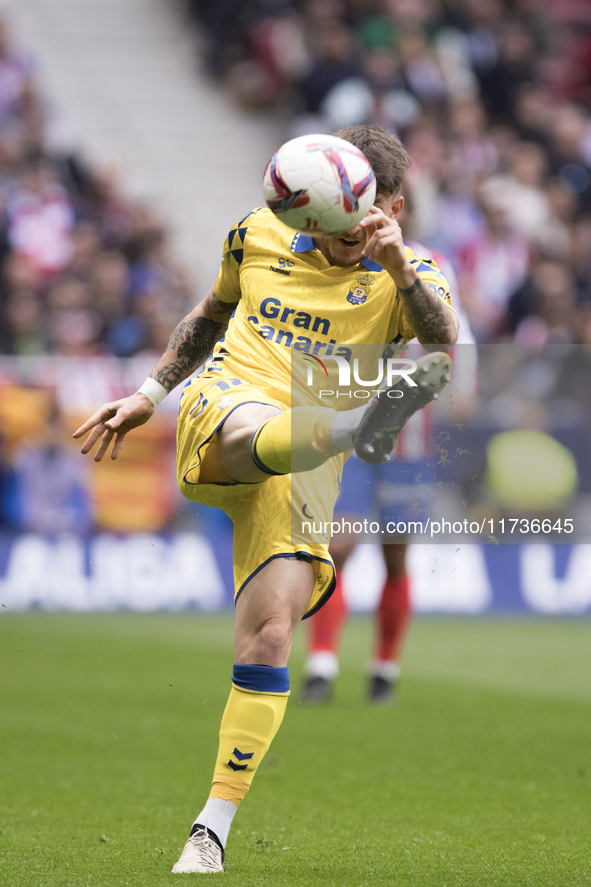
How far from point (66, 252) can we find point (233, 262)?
8767 mm

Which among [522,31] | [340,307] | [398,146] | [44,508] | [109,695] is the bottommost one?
[109,695]

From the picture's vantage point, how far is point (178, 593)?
10109 millimetres

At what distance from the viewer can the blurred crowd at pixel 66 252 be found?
11.1 metres

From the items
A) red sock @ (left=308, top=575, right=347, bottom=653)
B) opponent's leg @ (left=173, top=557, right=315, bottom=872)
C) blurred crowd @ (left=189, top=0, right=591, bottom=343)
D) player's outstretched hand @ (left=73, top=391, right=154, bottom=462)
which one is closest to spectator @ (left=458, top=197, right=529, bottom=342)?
blurred crowd @ (left=189, top=0, right=591, bottom=343)

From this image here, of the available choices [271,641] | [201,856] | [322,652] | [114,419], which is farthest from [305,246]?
[322,652]

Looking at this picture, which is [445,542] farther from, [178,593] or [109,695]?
[178,593]

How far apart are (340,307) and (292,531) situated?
2.23 ft

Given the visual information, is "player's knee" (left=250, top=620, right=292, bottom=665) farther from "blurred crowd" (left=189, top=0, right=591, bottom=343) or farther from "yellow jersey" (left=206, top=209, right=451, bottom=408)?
"blurred crowd" (left=189, top=0, right=591, bottom=343)

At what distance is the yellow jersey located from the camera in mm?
Answer: 3600

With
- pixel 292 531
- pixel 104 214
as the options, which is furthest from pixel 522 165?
pixel 292 531

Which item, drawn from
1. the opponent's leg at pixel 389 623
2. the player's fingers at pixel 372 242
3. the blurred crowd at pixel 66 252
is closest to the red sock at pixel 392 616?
the opponent's leg at pixel 389 623

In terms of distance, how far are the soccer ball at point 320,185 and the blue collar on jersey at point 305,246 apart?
1.15 ft

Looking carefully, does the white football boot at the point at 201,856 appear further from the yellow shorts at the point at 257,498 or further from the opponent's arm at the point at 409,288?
the opponent's arm at the point at 409,288

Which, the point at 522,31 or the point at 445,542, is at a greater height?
the point at 522,31
